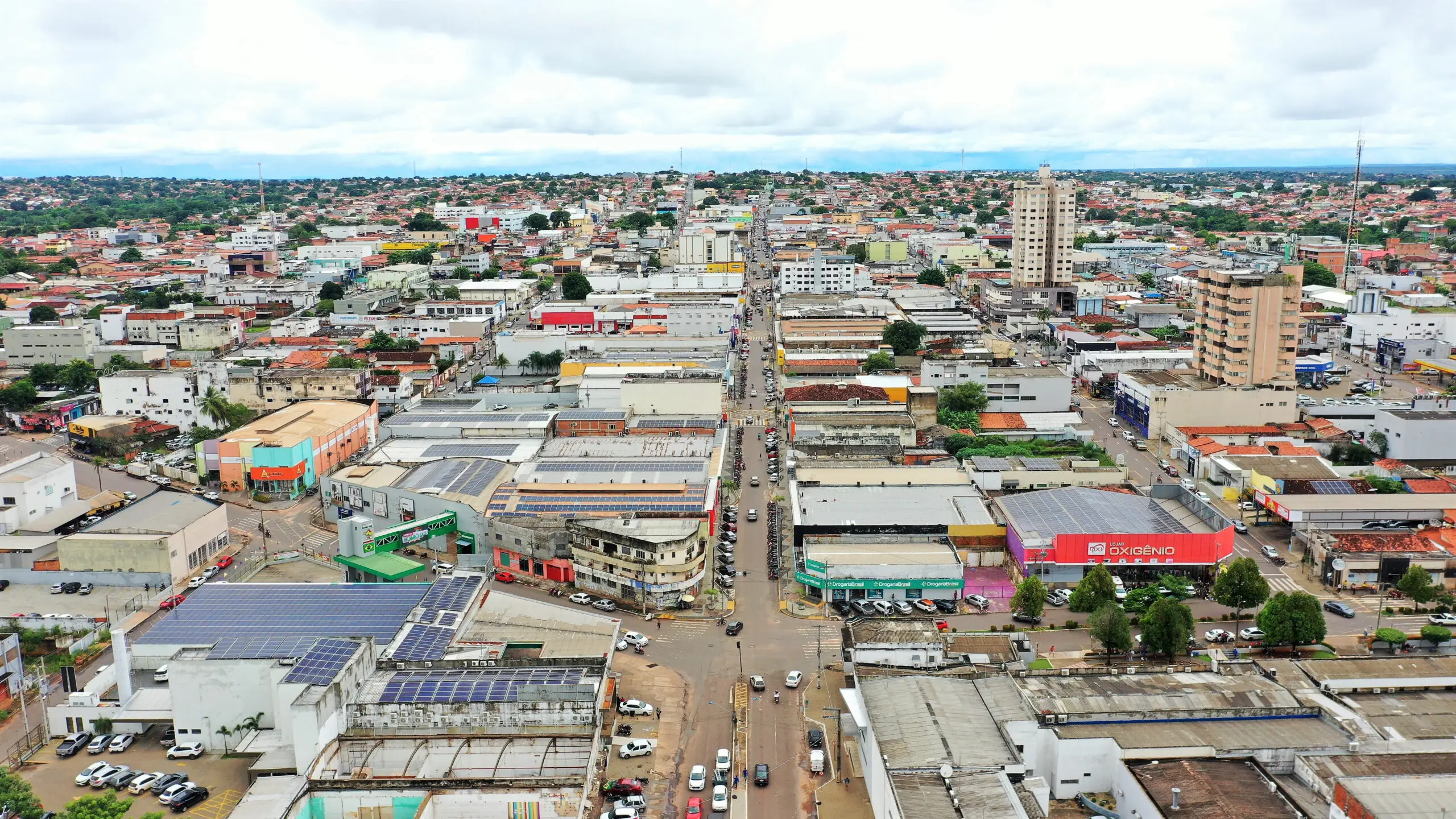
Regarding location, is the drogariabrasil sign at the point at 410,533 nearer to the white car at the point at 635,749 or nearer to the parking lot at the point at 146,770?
the parking lot at the point at 146,770

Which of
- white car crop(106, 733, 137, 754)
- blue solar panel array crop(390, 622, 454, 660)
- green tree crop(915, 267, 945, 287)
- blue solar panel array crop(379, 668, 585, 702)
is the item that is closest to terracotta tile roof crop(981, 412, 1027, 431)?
blue solar panel array crop(390, 622, 454, 660)

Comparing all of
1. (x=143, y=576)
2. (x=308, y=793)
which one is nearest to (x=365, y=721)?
(x=308, y=793)

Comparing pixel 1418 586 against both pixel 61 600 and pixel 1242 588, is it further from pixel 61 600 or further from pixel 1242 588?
pixel 61 600

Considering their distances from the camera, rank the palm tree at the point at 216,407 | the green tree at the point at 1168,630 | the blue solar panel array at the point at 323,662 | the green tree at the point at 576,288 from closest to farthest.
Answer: the blue solar panel array at the point at 323,662 < the green tree at the point at 1168,630 < the palm tree at the point at 216,407 < the green tree at the point at 576,288

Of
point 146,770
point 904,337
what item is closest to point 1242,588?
point 146,770

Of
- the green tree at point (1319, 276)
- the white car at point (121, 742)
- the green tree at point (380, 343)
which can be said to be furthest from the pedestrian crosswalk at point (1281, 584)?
the green tree at point (1319, 276)

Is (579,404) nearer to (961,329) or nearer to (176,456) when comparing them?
(176,456)
